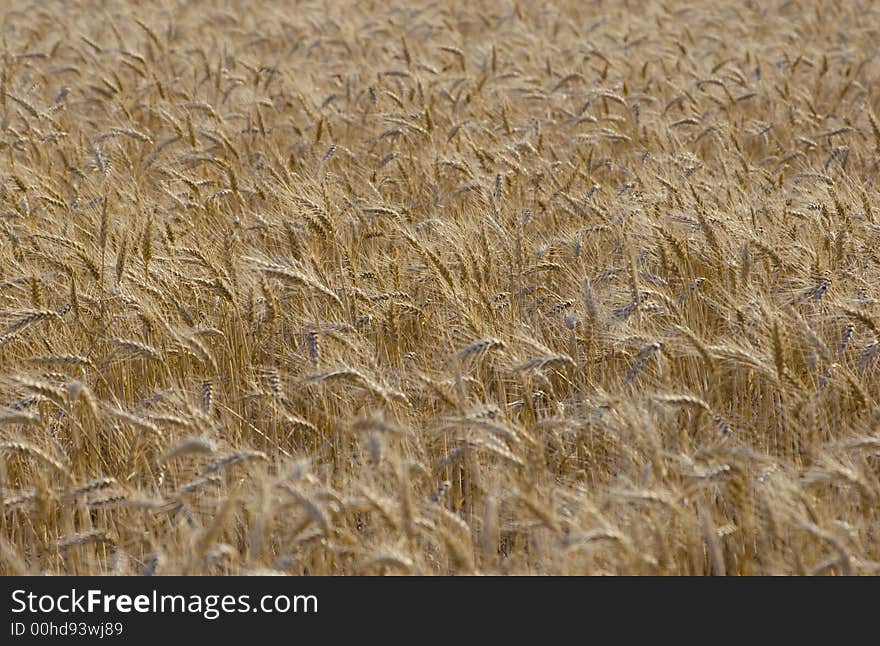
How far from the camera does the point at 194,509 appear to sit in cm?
295

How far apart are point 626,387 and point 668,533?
86 centimetres

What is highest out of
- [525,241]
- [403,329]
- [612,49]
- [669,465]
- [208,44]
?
[208,44]

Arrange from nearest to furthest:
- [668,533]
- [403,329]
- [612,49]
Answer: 1. [668,533]
2. [403,329]
3. [612,49]

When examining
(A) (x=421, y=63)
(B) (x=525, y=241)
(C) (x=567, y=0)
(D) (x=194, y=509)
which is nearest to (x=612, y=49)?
(A) (x=421, y=63)

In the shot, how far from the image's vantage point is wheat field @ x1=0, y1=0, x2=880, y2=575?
8.53ft

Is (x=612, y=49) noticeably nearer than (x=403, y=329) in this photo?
No

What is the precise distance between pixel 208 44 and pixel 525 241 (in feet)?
16.5

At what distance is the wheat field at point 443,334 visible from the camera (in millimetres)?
2600

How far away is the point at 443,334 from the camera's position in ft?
12.0

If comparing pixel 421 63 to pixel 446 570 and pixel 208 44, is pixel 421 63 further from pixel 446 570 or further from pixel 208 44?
pixel 446 570

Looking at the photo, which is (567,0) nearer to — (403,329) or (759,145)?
(759,145)

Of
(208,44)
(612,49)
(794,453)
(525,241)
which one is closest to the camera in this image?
(794,453)

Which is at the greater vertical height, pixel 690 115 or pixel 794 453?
pixel 690 115

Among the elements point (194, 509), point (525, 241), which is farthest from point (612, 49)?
point (194, 509)
